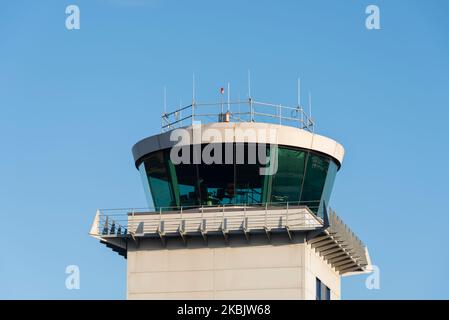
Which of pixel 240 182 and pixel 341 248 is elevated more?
pixel 240 182

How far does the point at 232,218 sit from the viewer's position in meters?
64.8

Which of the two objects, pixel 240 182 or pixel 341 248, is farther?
pixel 341 248

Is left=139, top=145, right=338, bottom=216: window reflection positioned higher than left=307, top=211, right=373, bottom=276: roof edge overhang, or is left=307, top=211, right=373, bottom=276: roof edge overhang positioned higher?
left=139, top=145, right=338, bottom=216: window reflection

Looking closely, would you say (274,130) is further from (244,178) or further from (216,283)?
(216,283)

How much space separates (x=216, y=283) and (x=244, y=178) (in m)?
5.11

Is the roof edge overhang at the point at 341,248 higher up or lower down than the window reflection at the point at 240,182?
lower down

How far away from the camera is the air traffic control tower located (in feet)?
211

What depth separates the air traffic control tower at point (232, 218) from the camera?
6419 centimetres
